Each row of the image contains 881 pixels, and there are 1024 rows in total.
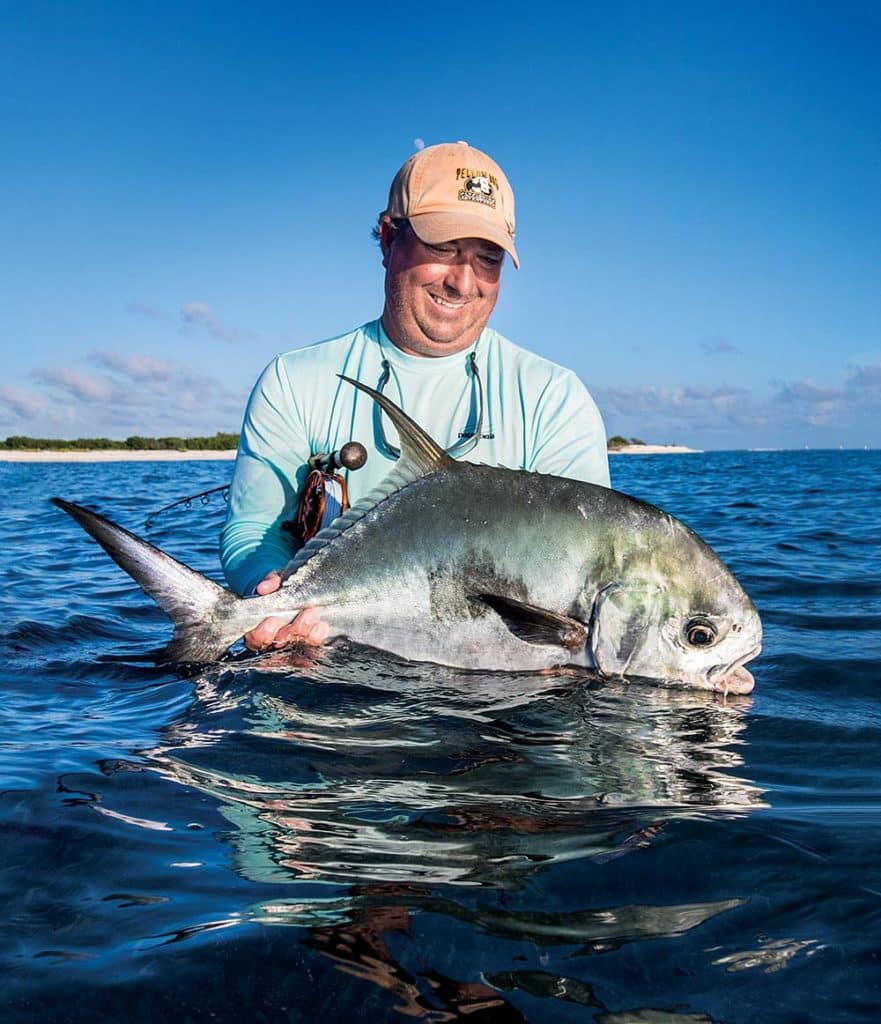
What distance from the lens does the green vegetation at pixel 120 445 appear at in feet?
196

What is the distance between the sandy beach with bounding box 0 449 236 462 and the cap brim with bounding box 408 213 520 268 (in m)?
52.0

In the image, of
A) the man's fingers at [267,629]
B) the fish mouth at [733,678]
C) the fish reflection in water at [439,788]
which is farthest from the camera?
the man's fingers at [267,629]

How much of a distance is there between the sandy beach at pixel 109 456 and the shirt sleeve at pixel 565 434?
52.0 meters

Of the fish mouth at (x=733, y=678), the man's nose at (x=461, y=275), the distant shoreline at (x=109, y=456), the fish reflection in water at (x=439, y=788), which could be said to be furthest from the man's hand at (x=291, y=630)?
the distant shoreline at (x=109, y=456)

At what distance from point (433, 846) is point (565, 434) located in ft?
8.22

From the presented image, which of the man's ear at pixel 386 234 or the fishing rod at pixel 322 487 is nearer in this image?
the fishing rod at pixel 322 487

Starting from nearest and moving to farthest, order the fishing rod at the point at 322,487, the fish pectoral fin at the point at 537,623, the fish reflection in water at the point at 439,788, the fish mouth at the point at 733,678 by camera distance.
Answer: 1. the fish reflection in water at the point at 439,788
2. the fish pectoral fin at the point at 537,623
3. the fish mouth at the point at 733,678
4. the fishing rod at the point at 322,487

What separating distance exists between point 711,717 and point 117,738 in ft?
6.35

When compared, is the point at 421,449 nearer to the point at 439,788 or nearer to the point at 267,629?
the point at 267,629

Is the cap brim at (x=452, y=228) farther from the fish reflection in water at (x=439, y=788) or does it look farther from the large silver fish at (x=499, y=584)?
the fish reflection in water at (x=439, y=788)

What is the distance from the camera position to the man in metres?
4.16

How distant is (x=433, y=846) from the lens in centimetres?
203

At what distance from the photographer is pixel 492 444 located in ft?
14.0

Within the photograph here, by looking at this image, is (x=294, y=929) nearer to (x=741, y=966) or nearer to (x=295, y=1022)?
(x=295, y=1022)
